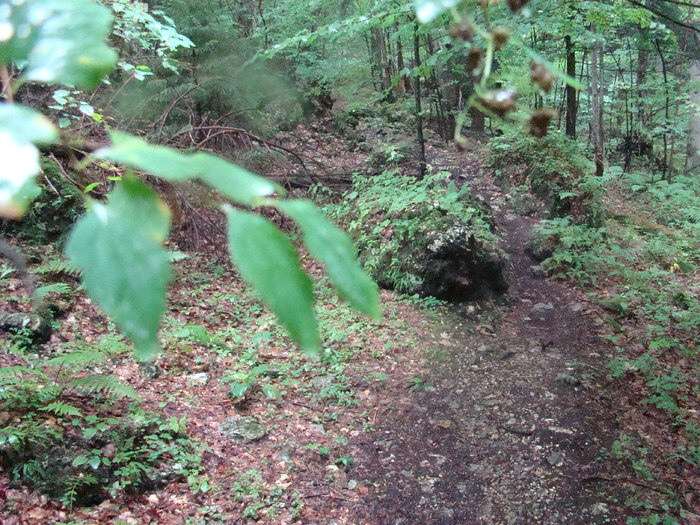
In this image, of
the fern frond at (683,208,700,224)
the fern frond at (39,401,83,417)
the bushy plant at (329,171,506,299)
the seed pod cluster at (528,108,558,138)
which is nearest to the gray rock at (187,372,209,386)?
the fern frond at (39,401,83,417)

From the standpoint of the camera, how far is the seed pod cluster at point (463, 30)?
30.9 inches

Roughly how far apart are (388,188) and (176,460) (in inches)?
213

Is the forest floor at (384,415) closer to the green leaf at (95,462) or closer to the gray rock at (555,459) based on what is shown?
the gray rock at (555,459)

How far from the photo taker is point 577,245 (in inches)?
287

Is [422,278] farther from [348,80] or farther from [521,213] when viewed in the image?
[348,80]

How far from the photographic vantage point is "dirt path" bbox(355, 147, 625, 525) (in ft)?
11.6

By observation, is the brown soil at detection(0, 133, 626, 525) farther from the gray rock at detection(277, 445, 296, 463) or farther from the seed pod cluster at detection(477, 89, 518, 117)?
the seed pod cluster at detection(477, 89, 518, 117)

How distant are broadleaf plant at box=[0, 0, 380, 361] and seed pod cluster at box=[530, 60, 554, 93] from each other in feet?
1.85

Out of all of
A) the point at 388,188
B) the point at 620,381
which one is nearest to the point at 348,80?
the point at 388,188

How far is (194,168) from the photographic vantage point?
326 mm

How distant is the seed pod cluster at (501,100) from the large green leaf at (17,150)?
0.62m

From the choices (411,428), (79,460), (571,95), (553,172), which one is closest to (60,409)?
(79,460)

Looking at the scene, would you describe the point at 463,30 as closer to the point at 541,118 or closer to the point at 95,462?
the point at 541,118

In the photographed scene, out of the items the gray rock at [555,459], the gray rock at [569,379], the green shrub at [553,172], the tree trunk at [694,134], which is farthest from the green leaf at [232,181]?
the tree trunk at [694,134]
